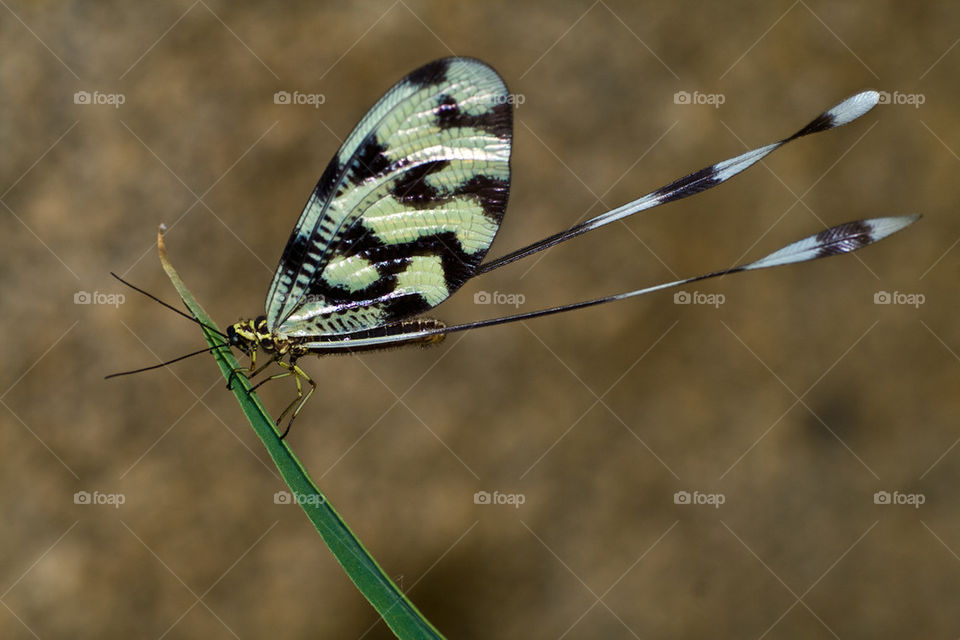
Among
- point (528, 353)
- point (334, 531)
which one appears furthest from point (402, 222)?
point (528, 353)

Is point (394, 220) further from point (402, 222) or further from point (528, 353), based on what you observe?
point (528, 353)

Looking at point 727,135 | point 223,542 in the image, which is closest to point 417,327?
point 223,542

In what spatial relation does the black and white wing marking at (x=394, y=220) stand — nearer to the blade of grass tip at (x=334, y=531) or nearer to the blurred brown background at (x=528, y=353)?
the blade of grass tip at (x=334, y=531)

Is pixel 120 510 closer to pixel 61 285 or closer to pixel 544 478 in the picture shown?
pixel 61 285

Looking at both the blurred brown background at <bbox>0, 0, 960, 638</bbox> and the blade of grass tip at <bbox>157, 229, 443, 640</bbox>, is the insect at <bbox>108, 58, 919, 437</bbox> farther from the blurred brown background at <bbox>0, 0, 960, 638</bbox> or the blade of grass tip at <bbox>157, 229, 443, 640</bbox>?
the blurred brown background at <bbox>0, 0, 960, 638</bbox>

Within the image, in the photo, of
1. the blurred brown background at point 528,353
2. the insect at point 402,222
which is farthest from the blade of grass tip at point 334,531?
the blurred brown background at point 528,353

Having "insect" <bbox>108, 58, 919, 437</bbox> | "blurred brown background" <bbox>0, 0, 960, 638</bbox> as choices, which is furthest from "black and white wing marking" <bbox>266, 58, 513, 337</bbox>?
"blurred brown background" <bbox>0, 0, 960, 638</bbox>

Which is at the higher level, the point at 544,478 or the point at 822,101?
the point at 822,101
